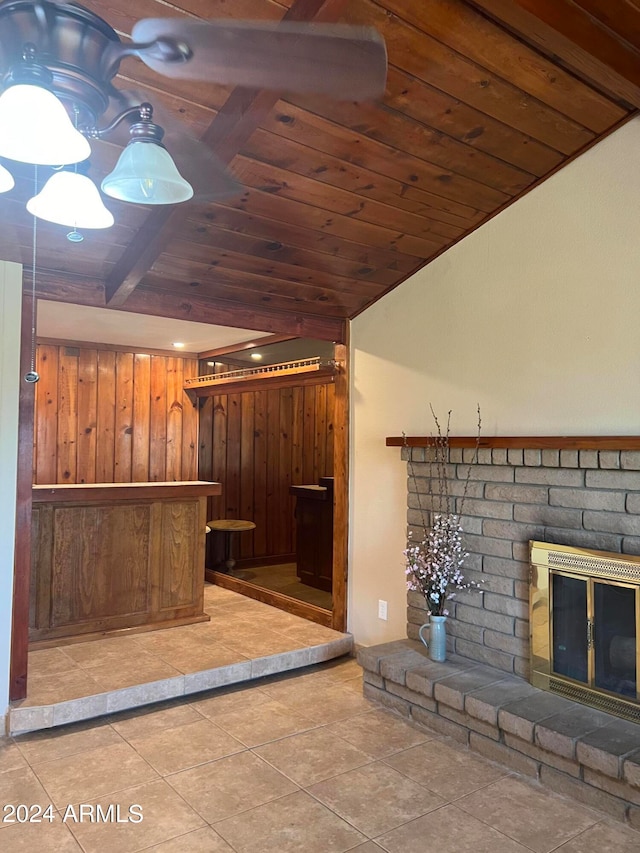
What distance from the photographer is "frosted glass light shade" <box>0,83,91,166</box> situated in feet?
4.00

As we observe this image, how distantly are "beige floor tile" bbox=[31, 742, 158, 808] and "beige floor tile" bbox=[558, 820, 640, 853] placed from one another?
1655 millimetres

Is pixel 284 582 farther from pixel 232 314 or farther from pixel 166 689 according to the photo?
pixel 232 314

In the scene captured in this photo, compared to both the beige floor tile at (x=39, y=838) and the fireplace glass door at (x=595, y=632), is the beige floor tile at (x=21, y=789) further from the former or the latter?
the fireplace glass door at (x=595, y=632)

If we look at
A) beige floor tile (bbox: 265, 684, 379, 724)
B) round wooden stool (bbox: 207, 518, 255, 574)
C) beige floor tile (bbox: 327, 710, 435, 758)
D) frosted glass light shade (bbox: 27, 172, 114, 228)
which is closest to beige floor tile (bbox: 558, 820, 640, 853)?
beige floor tile (bbox: 327, 710, 435, 758)

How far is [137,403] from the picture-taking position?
5633mm

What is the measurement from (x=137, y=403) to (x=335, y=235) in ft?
10.2

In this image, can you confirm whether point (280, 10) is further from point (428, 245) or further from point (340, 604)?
point (340, 604)

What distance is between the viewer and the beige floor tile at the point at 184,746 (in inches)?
108

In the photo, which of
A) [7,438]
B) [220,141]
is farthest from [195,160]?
[7,438]

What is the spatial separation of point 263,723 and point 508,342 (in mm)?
2327

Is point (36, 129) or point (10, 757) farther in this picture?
point (10, 757)

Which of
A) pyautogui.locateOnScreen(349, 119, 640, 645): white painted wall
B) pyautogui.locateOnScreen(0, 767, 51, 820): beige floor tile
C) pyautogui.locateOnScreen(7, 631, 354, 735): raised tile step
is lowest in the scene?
pyautogui.locateOnScreen(0, 767, 51, 820): beige floor tile

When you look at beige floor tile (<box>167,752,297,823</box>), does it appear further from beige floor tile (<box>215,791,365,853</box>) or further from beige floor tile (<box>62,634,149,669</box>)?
beige floor tile (<box>62,634,149,669</box>)

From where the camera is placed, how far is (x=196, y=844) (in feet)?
7.08
